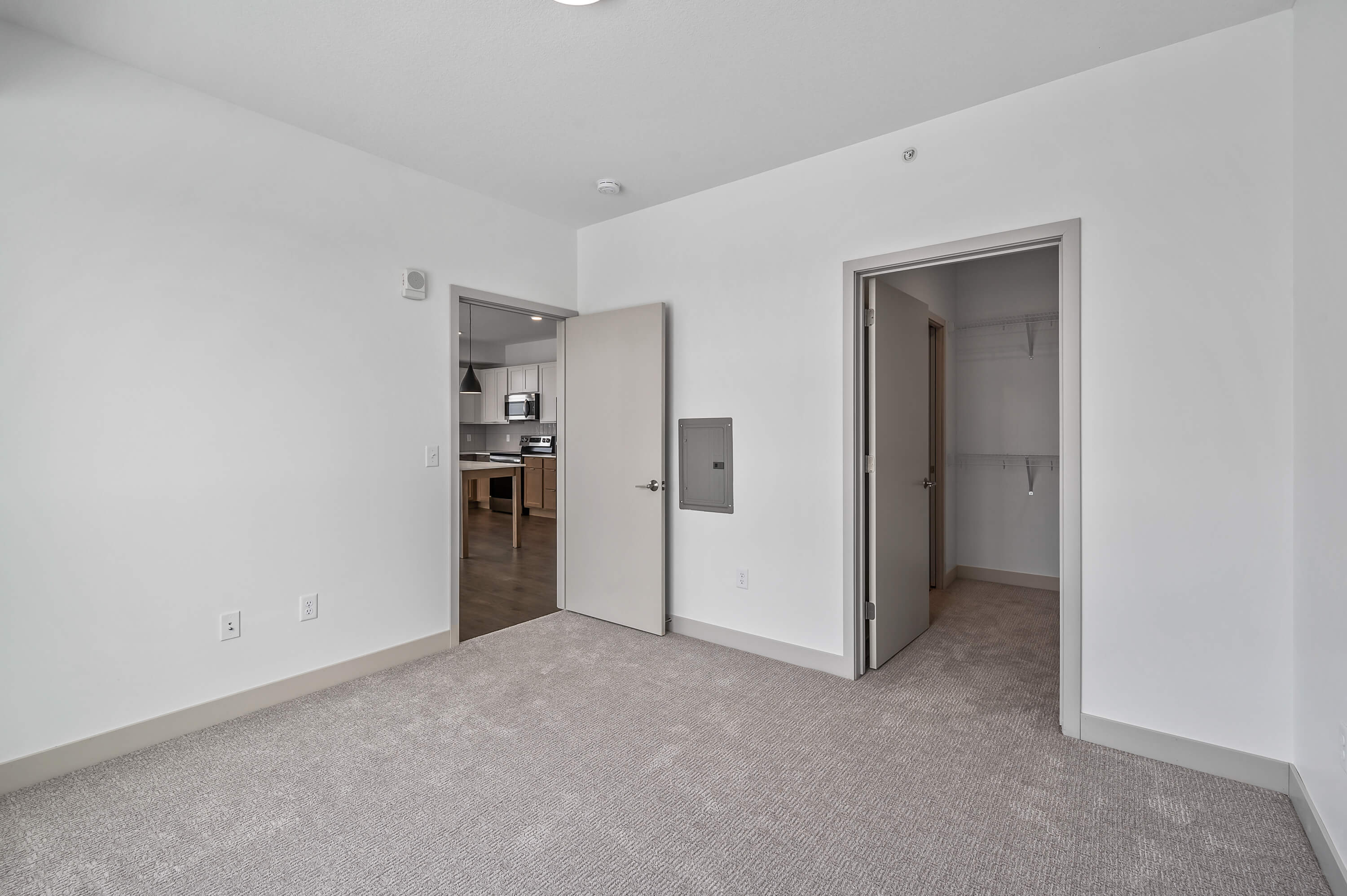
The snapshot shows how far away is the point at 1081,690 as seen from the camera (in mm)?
2482

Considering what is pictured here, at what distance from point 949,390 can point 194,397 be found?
471cm

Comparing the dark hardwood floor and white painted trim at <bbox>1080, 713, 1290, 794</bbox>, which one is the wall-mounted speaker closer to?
the dark hardwood floor

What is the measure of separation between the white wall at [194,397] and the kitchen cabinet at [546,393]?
17.5ft

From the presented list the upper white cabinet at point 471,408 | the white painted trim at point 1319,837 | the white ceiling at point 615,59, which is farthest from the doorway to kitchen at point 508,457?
the white painted trim at point 1319,837

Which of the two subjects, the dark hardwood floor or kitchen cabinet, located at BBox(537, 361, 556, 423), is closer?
the dark hardwood floor

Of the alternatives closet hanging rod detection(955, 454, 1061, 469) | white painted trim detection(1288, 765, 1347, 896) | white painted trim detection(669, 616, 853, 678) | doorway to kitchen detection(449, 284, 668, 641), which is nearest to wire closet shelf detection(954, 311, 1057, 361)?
closet hanging rod detection(955, 454, 1061, 469)

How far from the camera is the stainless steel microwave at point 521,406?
8945 mm

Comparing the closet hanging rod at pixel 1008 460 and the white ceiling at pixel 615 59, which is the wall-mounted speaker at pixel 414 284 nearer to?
the white ceiling at pixel 615 59

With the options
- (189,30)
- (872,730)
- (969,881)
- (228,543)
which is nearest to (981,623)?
(872,730)

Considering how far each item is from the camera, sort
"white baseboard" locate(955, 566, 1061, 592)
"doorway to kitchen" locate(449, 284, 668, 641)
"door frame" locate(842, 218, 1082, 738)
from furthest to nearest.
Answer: "white baseboard" locate(955, 566, 1061, 592)
"doorway to kitchen" locate(449, 284, 668, 641)
"door frame" locate(842, 218, 1082, 738)

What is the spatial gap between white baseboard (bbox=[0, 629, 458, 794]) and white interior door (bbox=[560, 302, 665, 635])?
3.56ft

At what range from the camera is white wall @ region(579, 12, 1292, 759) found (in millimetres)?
2143

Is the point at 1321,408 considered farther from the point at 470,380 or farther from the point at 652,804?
the point at 470,380

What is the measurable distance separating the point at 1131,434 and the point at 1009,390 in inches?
106
